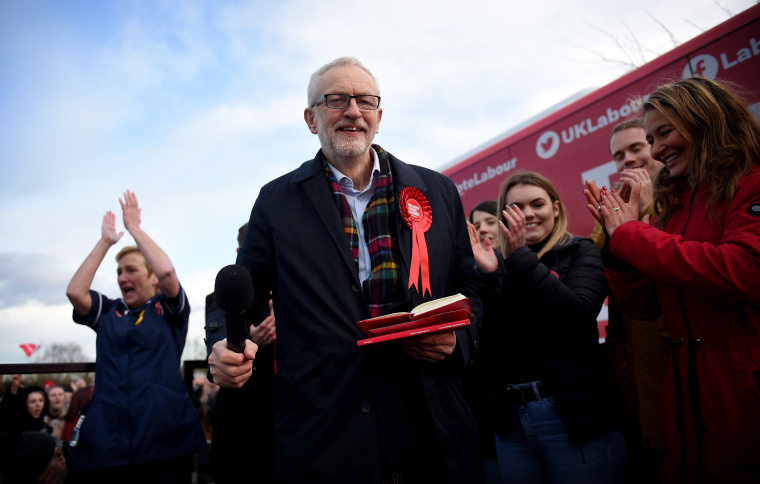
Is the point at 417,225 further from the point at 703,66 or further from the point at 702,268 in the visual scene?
the point at 703,66

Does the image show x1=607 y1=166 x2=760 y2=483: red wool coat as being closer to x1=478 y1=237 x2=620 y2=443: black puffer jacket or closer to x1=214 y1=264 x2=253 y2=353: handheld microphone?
x1=478 y1=237 x2=620 y2=443: black puffer jacket

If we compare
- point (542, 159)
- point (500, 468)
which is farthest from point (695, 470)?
point (542, 159)

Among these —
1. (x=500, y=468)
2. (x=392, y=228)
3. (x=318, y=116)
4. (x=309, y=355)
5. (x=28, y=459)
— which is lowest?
(x=500, y=468)

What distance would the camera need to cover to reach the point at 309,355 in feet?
5.25

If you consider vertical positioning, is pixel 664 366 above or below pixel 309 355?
below

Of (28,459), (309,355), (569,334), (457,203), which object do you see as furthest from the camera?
(28,459)

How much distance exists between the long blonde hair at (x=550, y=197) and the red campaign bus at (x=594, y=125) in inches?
26.1

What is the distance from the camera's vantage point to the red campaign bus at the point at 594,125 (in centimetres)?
284

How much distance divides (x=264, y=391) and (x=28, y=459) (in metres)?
2.06

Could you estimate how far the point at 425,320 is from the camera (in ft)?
4.39

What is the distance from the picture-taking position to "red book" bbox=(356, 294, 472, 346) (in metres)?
1.32

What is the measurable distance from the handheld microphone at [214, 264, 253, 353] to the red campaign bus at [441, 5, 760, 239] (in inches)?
88.4

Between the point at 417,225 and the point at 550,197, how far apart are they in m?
1.39

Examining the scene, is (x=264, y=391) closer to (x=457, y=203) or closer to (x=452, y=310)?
(x=457, y=203)
